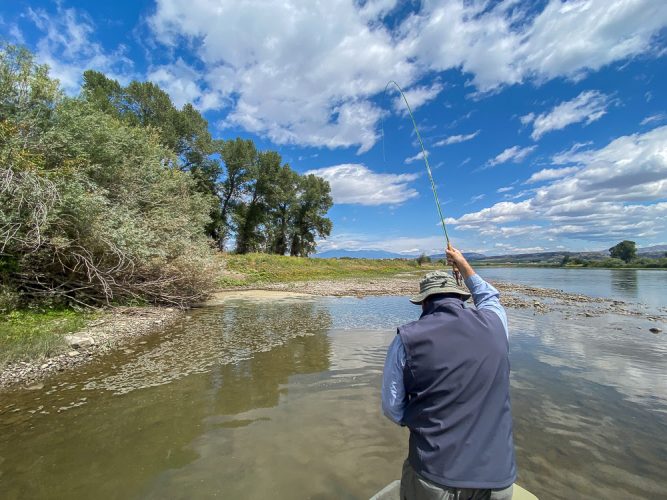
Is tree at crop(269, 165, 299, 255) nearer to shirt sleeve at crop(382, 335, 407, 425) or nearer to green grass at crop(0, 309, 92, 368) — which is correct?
green grass at crop(0, 309, 92, 368)

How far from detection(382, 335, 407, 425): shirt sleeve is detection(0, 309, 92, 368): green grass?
9497 mm

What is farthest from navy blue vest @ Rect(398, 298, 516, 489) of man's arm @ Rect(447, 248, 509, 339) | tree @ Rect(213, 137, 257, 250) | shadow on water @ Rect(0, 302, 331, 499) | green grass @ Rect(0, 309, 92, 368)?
tree @ Rect(213, 137, 257, 250)

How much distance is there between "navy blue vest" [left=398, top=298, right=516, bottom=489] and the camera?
7.78 feet

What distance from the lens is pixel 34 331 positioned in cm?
1002

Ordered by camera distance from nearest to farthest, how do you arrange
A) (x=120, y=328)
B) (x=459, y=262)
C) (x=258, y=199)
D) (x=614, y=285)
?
(x=459, y=262), (x=120, y=328), (x=614, y=285), (x=258, y=199)

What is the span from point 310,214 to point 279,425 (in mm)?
58780

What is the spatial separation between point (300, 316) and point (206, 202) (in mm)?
13379

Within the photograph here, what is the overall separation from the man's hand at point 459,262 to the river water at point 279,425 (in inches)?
121

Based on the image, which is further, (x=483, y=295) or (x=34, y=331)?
(x=34, y=331)

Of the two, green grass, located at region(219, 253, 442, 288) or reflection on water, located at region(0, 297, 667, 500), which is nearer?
reflection on water, located at region(0, 297, 667, 500)

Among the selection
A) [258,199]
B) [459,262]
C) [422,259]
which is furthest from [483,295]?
[422,259]

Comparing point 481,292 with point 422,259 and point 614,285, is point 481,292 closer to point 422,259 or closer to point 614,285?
point 614,285

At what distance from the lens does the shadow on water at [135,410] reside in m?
4.66

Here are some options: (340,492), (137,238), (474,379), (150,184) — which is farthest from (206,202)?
(474,379)
